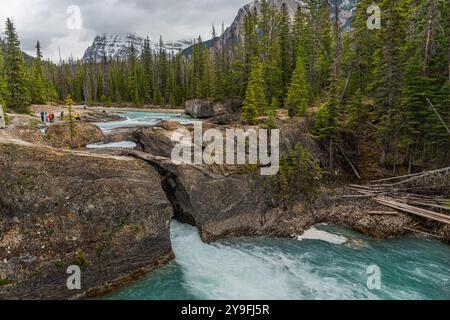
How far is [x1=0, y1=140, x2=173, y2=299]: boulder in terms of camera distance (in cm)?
1147

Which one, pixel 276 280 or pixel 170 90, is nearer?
pixel 276 280

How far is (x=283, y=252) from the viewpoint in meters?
16.1

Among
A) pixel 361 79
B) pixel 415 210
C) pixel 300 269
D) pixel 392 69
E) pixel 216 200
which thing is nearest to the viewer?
pixel 300 269

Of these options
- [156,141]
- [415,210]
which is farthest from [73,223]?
[415,210]

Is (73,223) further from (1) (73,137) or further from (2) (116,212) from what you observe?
(1) (73,137)

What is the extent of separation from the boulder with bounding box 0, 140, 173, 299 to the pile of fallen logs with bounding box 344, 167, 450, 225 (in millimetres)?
14472

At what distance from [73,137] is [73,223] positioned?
18027 millimetres

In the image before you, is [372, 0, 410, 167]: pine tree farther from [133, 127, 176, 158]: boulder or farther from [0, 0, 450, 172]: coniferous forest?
[133, 127, 176, 158]: boulder

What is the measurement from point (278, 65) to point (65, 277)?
4179 cm

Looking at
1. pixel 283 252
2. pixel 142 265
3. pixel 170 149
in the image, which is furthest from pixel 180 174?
pixel 283 252

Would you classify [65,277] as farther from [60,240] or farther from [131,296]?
[131,296]

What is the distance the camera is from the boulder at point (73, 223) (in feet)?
37.6

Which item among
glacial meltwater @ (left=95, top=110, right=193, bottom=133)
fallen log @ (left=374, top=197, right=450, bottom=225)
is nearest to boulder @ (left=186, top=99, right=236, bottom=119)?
glacial meltwater @ (left=95, top=110, right=193, bottom=133)

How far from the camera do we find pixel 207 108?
185ft
